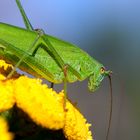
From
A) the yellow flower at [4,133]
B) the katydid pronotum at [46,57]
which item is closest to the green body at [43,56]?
the katydid pronotum at [46,57]

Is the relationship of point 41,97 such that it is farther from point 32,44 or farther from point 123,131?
point 123,131

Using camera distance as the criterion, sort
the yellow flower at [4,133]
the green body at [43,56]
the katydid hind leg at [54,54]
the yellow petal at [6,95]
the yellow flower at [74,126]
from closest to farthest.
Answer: the yellow flower at [4,133], the yellow petal at [6,95], the yellow flower at [74,126], the green body at [43,56], the katydid hind leg at [54,54]

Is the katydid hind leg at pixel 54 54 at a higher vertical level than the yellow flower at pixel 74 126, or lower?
higher

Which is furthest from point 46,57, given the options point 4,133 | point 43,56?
point 4,133

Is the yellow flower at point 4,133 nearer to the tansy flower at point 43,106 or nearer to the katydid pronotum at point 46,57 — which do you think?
the tansy flower at point 43,106

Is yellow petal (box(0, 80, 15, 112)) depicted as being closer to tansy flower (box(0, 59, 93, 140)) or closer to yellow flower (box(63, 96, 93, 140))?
tansy flower (box(0, 59, 93, 140))

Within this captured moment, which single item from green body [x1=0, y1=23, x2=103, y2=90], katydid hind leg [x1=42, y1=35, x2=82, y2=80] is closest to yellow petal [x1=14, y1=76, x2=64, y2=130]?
green body [x1=0, y1=23, x2=103, y2=90]
